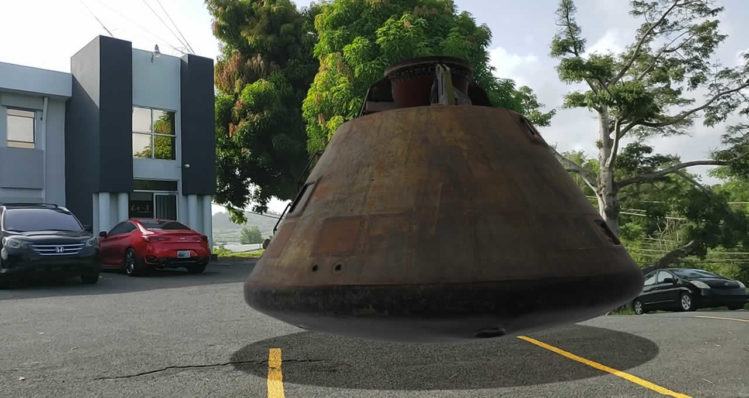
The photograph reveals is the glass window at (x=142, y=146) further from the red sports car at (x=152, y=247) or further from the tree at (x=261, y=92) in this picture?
the red sports car at (x=152, y=247)

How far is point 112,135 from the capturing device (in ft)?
59.3

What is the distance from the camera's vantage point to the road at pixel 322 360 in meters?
4.34

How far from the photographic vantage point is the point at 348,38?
18422 mm

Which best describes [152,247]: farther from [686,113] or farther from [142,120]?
[686,113]

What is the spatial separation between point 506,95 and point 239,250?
16.2 m

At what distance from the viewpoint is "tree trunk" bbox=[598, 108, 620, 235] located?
750 inches

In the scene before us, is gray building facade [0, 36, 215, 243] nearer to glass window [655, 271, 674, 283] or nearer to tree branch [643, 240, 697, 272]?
glass window [655, 271, 674, 283]

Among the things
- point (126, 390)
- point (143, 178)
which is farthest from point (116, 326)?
point (143, 178)

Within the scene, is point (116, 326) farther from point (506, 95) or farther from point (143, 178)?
point (506, 95)

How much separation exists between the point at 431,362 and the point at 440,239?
135 inches

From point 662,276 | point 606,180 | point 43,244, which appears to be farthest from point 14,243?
point 606,180

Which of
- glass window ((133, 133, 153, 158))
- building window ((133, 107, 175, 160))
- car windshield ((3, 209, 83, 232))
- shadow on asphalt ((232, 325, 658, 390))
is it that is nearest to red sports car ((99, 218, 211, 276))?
car windshield ((3, 209, 83, 232))

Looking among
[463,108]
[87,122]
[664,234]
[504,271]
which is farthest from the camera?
[664,234]

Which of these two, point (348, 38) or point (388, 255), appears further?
point (348, 38)
